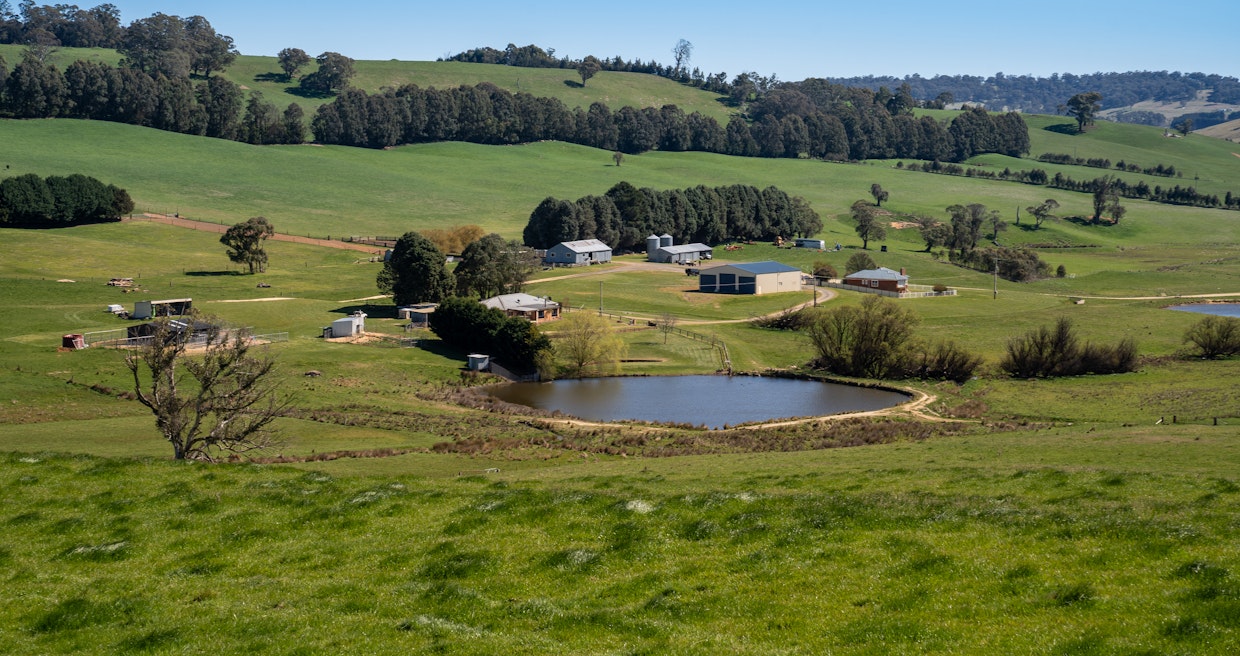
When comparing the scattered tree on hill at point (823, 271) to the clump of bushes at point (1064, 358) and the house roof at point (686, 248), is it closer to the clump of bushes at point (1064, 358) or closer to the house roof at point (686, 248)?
the house roof at point (686, 248)

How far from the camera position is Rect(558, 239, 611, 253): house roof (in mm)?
144500

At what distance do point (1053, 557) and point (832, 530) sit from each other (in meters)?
4.28

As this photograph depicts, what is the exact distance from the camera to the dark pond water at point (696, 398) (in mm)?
71812

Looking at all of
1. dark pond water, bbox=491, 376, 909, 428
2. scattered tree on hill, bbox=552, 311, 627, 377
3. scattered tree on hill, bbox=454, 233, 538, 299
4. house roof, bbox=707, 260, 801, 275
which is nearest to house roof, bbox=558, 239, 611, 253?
house roof, bbox=707, 260, 801, 275

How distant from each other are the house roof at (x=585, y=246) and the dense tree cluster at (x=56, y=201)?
57768mm

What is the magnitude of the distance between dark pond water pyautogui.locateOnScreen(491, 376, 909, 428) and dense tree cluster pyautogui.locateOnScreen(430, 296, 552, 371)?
304 centimetres

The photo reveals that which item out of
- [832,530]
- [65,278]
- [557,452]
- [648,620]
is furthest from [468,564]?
[65,278]

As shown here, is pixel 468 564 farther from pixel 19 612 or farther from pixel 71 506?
pixel 71 506

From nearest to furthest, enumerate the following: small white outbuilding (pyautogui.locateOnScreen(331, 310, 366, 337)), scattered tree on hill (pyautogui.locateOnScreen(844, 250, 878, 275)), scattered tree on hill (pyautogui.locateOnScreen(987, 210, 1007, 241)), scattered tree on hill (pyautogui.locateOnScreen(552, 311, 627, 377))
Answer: small white outbuilding (pyautogui.locateOnScreen(331, 310, 366, 337)) < scattered tree on hill (pyautogui.locateOnScreen(552, 311, 627, 377)) < scattered tree on hill (pyautogui.locateOnScreen(844, 250, 878, 275)) < scattered tree on hill (pyautogui.locateOnScreen(987, 210, 1007, 241))

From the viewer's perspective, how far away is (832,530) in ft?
73.1

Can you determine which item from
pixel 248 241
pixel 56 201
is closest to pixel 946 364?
pixel 248 241

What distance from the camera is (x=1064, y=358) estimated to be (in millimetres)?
81125

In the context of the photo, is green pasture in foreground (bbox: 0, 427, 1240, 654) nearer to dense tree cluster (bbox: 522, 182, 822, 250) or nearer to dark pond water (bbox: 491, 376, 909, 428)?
dark pond water (bbox: 491, 376, 909, 428)

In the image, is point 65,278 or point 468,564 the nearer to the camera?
point 468,564
